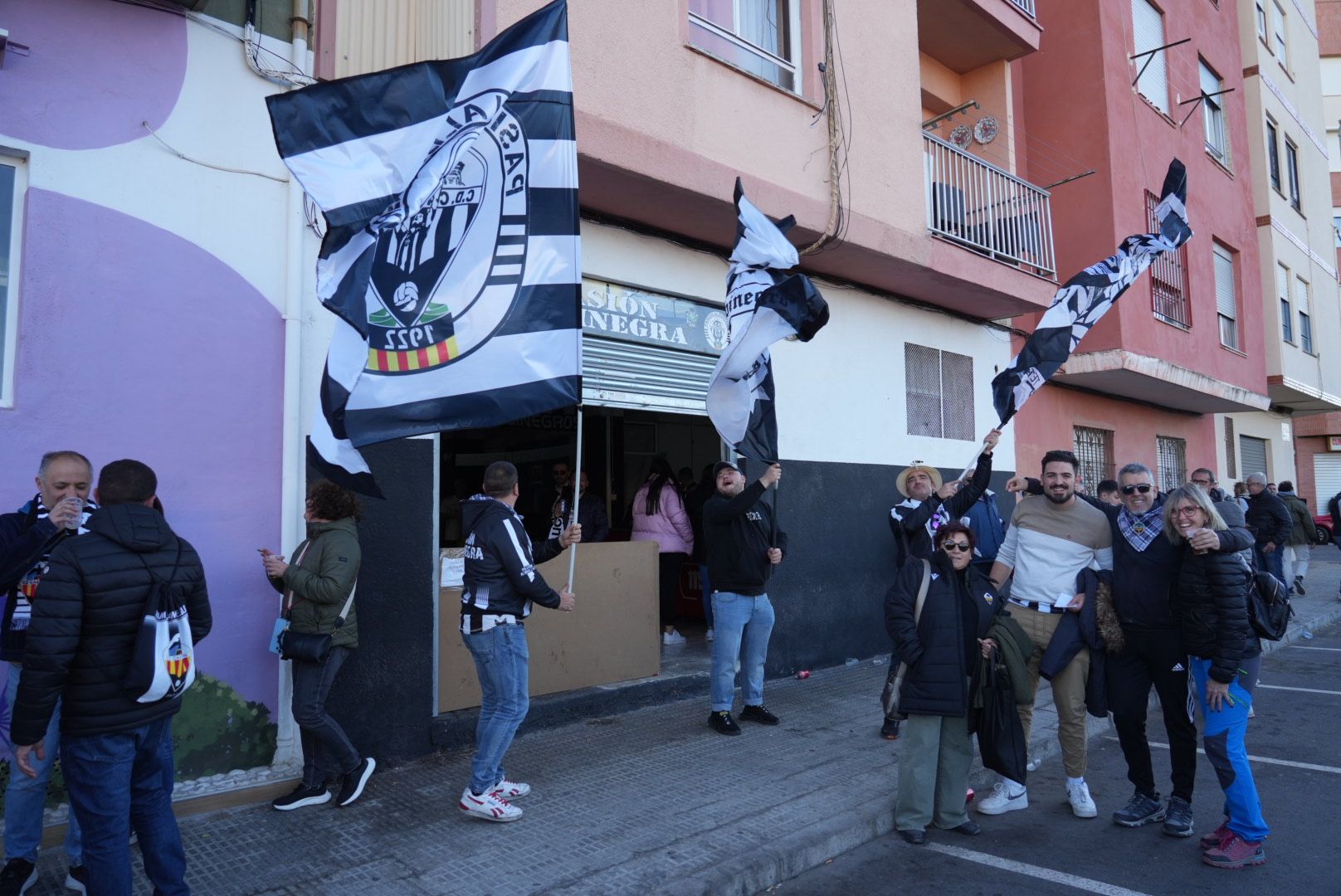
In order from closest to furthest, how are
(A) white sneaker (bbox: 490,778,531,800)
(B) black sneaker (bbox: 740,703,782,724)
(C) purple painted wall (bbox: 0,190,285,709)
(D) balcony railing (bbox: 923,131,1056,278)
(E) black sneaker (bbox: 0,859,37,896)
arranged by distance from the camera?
(E) black sneaker (bbox: 0,859,37,896) < (C) purple painted wall (bbox: 0,190,285,709) < (A) white sneaker (bbox: 490,778,531,800) < (B) black sneaker (bbox: 740,703,782,724) < (D) balcony railing (bbox: 923,131,1056,278)

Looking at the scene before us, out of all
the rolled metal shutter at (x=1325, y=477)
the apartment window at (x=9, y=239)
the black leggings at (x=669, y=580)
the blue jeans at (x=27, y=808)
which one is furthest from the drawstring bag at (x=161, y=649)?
the rolled metal shutter at (x=1325, y=477)

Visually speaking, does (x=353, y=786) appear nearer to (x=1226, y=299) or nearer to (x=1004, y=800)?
(x=1004, y=800)

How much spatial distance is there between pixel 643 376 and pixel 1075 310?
3278 mm

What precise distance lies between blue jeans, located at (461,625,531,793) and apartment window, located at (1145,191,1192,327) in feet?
39.8

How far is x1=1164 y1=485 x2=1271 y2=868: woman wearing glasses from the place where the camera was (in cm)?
420

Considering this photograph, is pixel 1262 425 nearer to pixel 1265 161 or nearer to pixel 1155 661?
pixel 1265 161

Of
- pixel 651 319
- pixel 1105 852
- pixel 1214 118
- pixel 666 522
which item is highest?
pixel 1214 118

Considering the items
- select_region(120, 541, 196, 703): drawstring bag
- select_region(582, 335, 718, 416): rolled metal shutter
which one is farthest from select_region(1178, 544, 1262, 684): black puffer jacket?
select_region(120, 541, 196, 703): drawstring bag

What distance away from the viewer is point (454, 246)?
3.98m

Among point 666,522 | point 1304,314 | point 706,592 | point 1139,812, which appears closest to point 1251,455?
point 1304,314

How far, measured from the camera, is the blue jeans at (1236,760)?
419cm

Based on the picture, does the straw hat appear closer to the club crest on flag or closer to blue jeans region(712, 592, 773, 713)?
blue jeans region(712, 592, 773, 713)

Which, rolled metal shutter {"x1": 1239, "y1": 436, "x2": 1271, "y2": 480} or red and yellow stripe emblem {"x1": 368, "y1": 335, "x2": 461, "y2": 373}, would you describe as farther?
rolled metal shutter {"x1": 1239, "y1": 436, "x2": 1271, "y2": 480}

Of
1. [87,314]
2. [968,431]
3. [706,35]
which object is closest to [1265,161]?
[968,431]
